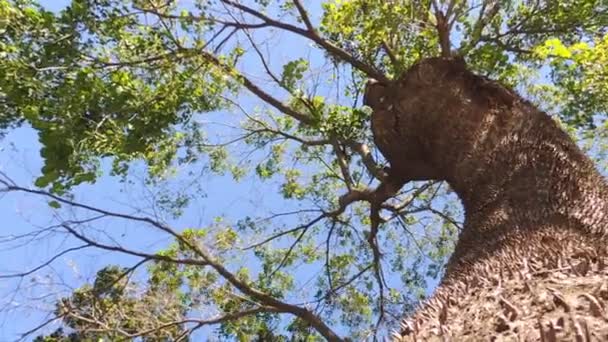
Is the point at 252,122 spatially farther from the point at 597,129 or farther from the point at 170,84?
the point at 597,129

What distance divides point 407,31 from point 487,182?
381 centimetres

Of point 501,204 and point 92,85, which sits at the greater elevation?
point 92,85

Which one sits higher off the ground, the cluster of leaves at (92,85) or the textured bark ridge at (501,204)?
the cluster of leaves at (92,85)

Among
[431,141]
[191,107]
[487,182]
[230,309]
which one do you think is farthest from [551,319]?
[230,309]

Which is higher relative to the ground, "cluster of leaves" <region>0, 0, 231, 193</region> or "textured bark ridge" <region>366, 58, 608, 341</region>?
"cluster of leaves" <region>0, 0, 231, 193</region>

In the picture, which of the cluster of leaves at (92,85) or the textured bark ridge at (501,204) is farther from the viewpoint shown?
the cluster of leaves at (92,85)

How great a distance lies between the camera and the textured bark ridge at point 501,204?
221cm

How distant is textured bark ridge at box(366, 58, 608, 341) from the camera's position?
2.21m

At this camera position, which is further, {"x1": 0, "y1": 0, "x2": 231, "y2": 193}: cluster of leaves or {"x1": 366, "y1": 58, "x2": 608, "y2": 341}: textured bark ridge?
{"x1": 0, "y1": 0, "x2": 231, "y2": 193}: cluster of leaves

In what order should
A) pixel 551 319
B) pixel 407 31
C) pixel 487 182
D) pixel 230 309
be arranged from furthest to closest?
pixel 230 309 → pixel 407 31 → pixel 487 182 → pixel 551 319

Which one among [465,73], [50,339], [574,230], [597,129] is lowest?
[574,230]

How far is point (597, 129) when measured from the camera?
24.0 ft

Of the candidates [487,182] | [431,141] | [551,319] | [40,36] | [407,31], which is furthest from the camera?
[407,31]

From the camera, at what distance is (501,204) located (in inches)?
139
